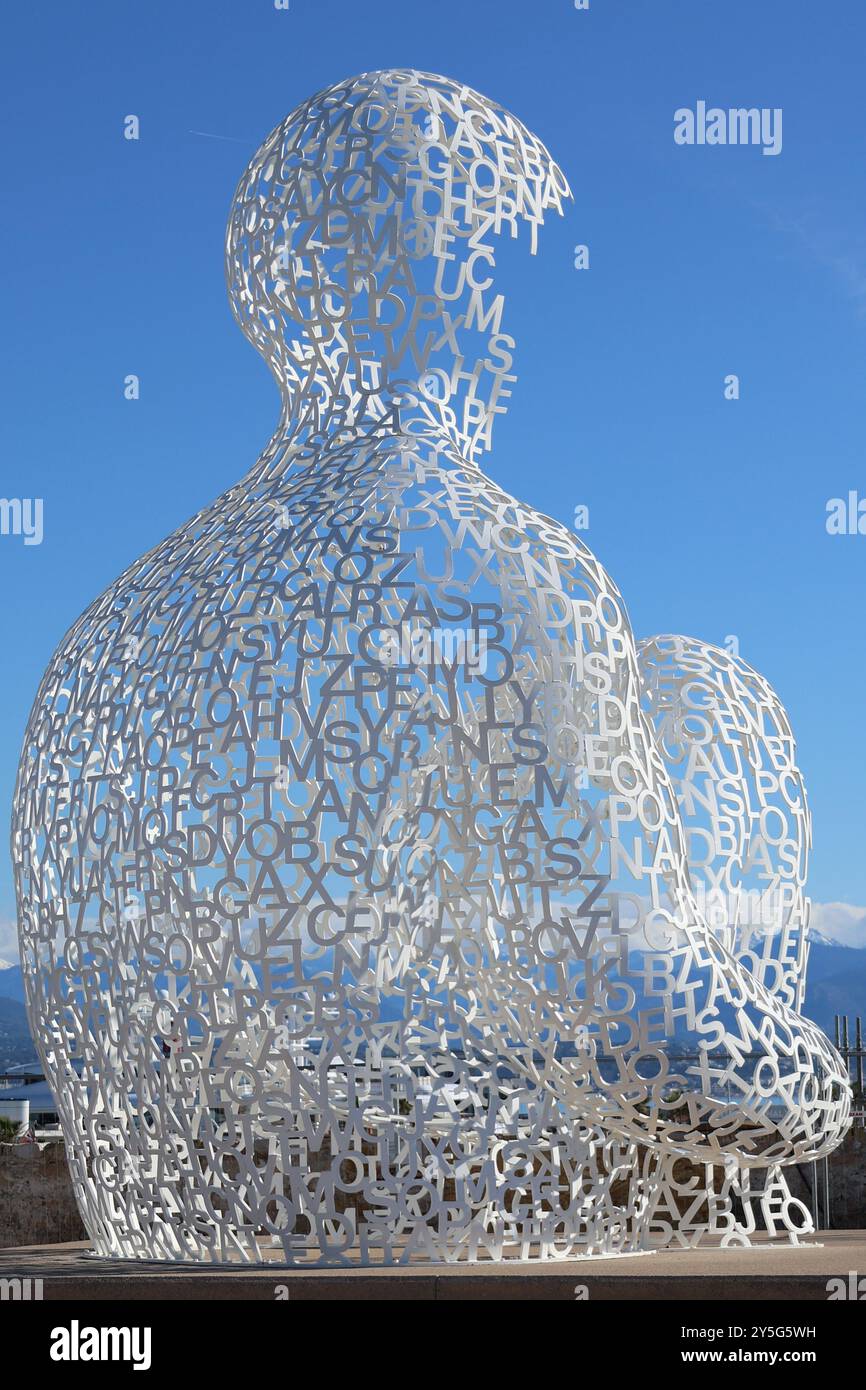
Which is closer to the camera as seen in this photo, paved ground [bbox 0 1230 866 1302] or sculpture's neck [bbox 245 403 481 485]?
paved ground [bbox 0 1230 866 1302]

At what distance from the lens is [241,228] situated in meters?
11.8

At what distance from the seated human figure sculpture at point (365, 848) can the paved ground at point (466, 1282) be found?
0.52 meters

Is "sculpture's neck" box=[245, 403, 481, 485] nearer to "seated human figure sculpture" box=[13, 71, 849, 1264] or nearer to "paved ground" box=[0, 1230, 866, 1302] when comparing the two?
"seated human figure sculpture" box=[13, 71, 849, 1264]

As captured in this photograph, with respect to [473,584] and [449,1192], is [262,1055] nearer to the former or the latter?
[473,584]

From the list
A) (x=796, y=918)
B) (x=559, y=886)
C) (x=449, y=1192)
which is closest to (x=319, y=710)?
(x=559, y=886)

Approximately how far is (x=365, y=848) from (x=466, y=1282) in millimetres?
2391

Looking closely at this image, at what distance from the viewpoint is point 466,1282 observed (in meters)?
9.20

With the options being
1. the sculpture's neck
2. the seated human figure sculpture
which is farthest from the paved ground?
the sculpture's neck

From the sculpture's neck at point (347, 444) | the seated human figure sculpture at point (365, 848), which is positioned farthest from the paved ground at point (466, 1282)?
the sculpture's neck at point (347, 444)

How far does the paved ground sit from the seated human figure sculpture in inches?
20.6

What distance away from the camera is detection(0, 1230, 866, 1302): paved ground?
8969mm

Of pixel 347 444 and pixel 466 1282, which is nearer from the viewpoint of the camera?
pixel 466 1282

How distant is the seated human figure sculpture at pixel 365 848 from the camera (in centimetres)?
1010

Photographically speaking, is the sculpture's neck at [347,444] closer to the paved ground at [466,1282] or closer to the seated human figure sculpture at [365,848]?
the seated human figure sculpture at [365,848]
